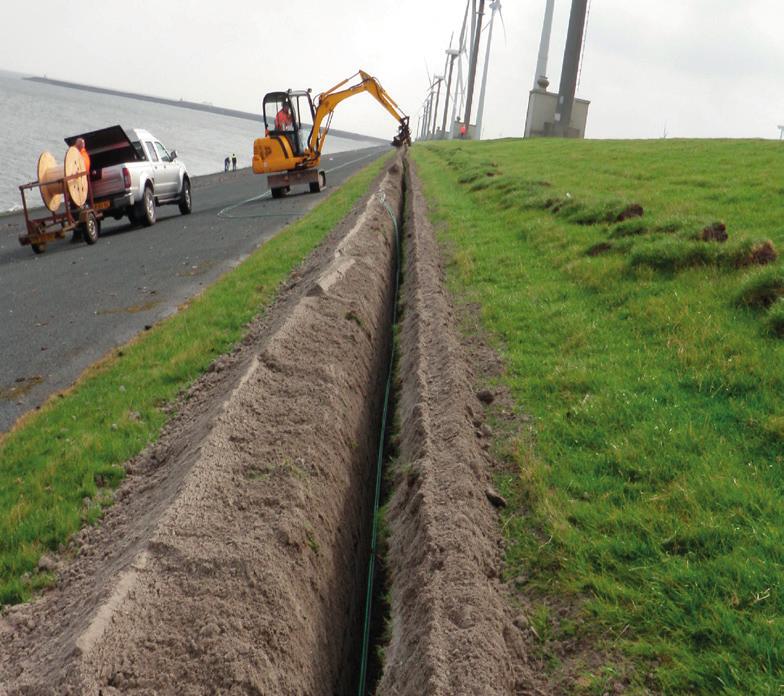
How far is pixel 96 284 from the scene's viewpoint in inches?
494

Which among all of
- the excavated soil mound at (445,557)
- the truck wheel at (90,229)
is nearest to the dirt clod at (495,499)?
the excavated soil mound at (445,557)

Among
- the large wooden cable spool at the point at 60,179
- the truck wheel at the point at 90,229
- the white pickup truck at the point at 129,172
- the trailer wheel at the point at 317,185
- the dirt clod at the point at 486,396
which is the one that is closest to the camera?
the dirt clod at the point at 486,396

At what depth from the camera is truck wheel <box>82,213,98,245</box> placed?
56.6ft

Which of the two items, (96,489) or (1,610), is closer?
(1,610)

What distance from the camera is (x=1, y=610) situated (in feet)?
12.7

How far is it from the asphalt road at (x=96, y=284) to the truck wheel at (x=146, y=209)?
215mm

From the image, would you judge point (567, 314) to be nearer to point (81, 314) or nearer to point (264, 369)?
point (264, 369)

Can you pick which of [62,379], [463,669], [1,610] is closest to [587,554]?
[463,669]

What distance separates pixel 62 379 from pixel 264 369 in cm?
283

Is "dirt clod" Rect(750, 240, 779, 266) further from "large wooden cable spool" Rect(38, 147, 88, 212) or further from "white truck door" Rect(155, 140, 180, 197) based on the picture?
"white truck door" Rect(155, 140, 180, 197)

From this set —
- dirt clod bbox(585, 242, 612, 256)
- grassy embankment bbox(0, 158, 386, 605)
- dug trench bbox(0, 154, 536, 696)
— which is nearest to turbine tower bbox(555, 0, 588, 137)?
dirt clod bbox(585, 242, 612, 256)

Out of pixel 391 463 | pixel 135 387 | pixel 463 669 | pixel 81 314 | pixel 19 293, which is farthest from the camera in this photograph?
pixel 19 293

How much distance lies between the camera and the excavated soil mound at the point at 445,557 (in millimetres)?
3264

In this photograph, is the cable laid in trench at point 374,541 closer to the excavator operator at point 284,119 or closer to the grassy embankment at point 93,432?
the grassy embankment at point 93,432
